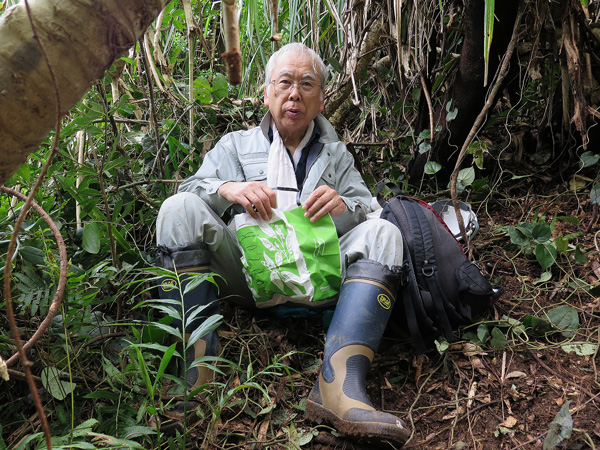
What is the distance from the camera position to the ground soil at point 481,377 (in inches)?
63.8

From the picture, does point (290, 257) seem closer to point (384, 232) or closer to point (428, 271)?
point (384, 232)

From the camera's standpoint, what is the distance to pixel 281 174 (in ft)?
7.12

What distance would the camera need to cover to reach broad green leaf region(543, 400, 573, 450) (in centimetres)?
144

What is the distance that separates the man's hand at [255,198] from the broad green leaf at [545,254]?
3.87 ft

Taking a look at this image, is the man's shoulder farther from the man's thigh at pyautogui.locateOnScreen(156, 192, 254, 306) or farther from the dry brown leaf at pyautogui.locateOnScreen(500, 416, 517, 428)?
the dry brown leaf at pyautogui.locateOnScreen(500, 416, 517, 428)

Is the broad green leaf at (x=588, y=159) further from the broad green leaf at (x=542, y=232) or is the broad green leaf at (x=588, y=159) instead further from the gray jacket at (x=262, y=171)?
the gray jacket at (x=262, y=171)

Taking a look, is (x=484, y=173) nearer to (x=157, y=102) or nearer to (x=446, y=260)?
(x=446, y=260)

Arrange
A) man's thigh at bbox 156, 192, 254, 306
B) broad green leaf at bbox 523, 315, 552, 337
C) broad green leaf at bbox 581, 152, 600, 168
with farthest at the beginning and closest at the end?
broad green leaf at bbox 581, 152, 600, 168 < broad green leaf at bbox 523, 315, 552, 337 < man's thigh at bbox 156, 192, 254, 306

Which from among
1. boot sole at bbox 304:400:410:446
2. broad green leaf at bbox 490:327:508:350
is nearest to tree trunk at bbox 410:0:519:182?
broad green leaf at bbox 490:327:508:350

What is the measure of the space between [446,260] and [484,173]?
1138mm

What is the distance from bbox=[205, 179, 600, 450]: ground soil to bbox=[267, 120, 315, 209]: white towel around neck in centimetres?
51

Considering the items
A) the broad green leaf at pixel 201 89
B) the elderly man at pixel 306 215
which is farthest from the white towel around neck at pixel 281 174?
the broad green leaf at pixel 201 89

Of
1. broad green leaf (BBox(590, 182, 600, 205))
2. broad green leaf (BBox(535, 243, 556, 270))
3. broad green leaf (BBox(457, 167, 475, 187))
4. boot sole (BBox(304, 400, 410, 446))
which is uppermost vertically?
broad green leaf (BBox(457, 167, 475, 187))

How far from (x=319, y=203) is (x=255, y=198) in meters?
0.24
